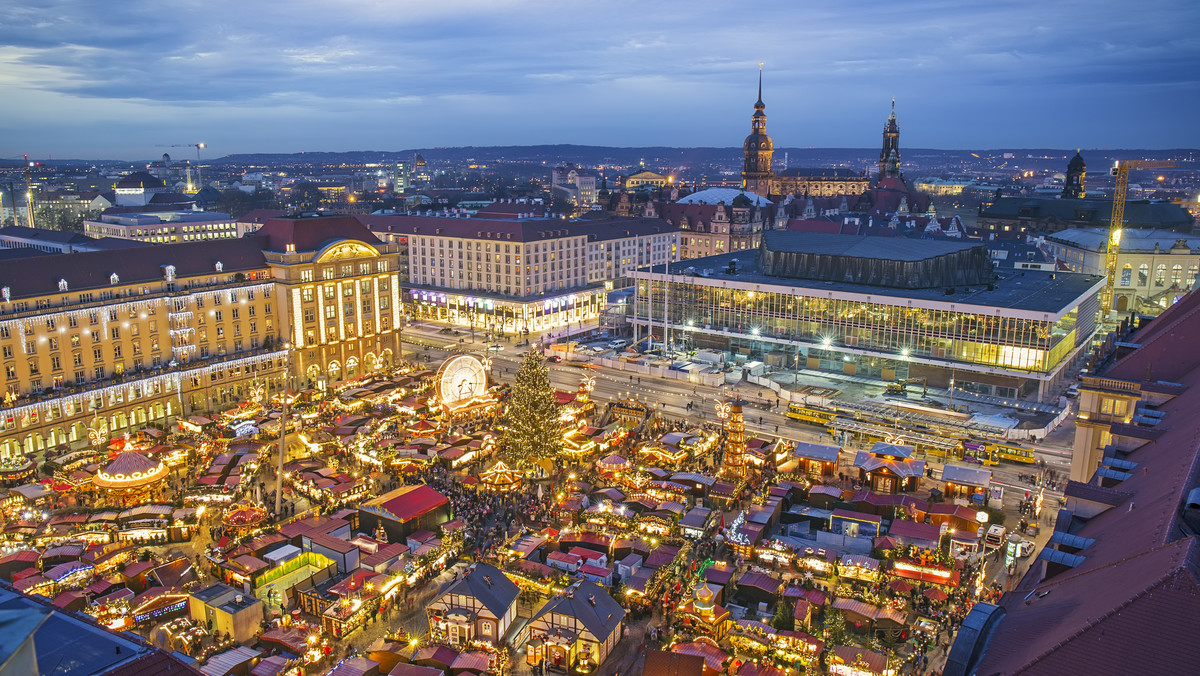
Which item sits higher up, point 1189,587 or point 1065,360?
point 1189,587

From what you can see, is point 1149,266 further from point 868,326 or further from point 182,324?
point 182,324

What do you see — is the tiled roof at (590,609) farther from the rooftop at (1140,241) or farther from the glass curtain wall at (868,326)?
the rooftop at (1140,241)

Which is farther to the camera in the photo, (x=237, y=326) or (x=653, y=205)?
(x=653, y=205)

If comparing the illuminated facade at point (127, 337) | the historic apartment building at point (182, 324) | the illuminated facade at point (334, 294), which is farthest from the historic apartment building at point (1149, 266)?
the illuminated facade at point (127, 337)

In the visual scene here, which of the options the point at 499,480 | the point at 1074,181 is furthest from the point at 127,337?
the point at 1074,181

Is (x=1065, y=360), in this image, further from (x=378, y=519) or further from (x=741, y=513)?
(x=378, y=519)

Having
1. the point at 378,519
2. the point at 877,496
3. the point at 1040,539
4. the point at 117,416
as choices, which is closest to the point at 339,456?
the point at 378,519
